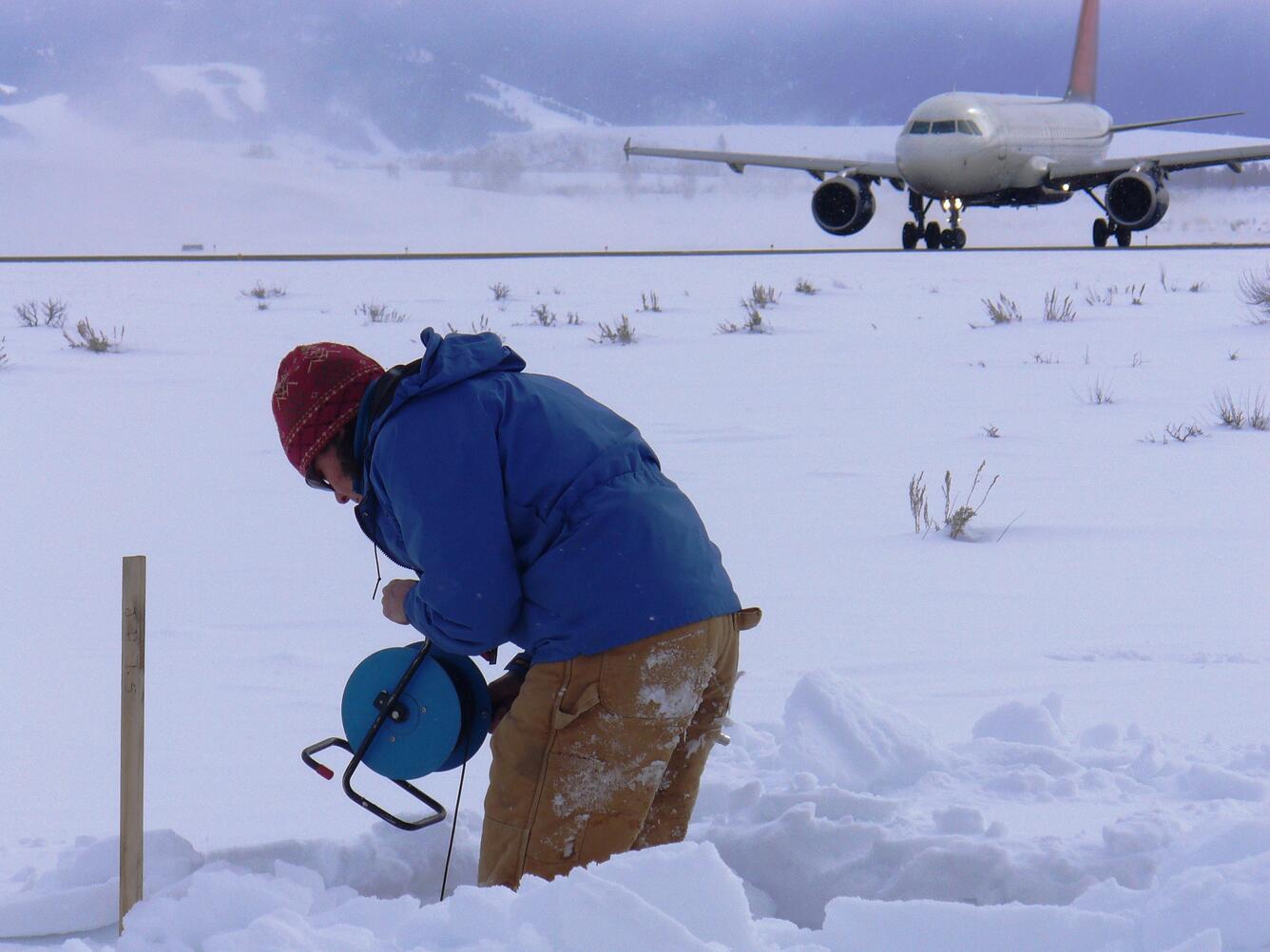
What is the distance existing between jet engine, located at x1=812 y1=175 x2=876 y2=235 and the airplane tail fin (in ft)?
42.3

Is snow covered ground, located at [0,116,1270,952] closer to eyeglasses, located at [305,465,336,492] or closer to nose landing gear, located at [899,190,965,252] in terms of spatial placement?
eyeglasses, located at [305,465,336,492]

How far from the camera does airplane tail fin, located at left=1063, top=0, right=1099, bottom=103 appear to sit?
1421 inches

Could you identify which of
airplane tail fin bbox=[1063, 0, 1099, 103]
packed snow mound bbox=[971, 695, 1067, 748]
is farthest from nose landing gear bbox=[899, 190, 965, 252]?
packed snow mound bbox=[971, 695, 1067, 748]

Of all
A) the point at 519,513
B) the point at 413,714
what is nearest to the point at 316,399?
the point at 519,513

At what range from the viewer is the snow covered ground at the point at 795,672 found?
215 centimetres

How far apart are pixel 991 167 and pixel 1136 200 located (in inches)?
99.4

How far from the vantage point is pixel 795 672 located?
4000 millimetres

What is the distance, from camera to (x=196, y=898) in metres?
2.33

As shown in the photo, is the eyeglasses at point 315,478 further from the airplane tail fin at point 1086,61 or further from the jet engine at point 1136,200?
the airplane tail fin at point 1086,61

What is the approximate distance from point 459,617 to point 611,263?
1856cm

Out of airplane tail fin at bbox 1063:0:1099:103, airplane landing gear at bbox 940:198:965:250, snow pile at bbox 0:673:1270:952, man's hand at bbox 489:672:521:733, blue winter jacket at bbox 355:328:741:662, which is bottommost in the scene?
snow pile at bbox 0:673:1270:952

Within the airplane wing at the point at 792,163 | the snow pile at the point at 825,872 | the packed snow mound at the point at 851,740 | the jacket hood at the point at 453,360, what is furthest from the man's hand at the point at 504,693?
the airplane wing at the point at 792,163

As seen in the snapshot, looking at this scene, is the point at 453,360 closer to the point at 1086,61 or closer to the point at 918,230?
the point at 918,230

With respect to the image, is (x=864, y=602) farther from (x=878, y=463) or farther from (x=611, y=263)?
(x=611, y=263)
